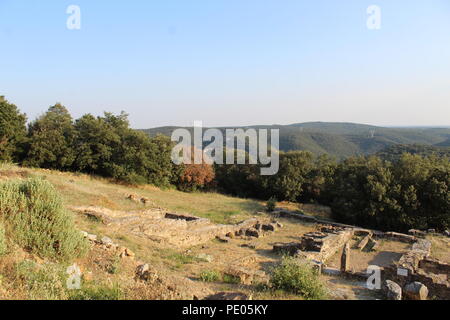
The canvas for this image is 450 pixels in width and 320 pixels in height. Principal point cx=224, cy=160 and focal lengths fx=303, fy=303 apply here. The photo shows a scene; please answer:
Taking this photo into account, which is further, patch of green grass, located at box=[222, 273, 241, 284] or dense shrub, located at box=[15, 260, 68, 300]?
patch of green grass, located at box=[222, 273, 241, 284]

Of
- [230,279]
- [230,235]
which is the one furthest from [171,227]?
[230,279]

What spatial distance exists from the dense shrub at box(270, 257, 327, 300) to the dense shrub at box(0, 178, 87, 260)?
399 centimetres

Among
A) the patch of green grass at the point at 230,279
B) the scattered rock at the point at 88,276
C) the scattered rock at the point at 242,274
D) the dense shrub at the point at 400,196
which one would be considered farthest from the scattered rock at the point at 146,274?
the dense shrub at the point at 400,196

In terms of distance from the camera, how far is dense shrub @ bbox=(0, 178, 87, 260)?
18.2 ft

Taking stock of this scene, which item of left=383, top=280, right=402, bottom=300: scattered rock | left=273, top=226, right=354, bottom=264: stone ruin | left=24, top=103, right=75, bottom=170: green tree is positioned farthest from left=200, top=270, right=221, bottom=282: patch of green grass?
left=24, top=103, right=75, bottom=170: green tree

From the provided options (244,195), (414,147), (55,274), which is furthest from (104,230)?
(414,147)

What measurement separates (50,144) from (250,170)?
17153 millimetres

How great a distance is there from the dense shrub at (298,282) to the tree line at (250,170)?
14.0 meters

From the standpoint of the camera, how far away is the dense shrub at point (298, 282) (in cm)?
564

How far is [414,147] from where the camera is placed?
167ft

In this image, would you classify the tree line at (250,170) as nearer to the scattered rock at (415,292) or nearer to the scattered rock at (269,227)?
the scattered rock at (269,227)

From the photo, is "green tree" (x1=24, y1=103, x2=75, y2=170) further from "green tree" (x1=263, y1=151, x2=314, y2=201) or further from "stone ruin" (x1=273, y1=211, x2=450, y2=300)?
"stone ruin" (x1=273, y1=211, x2=450, y2=300)
